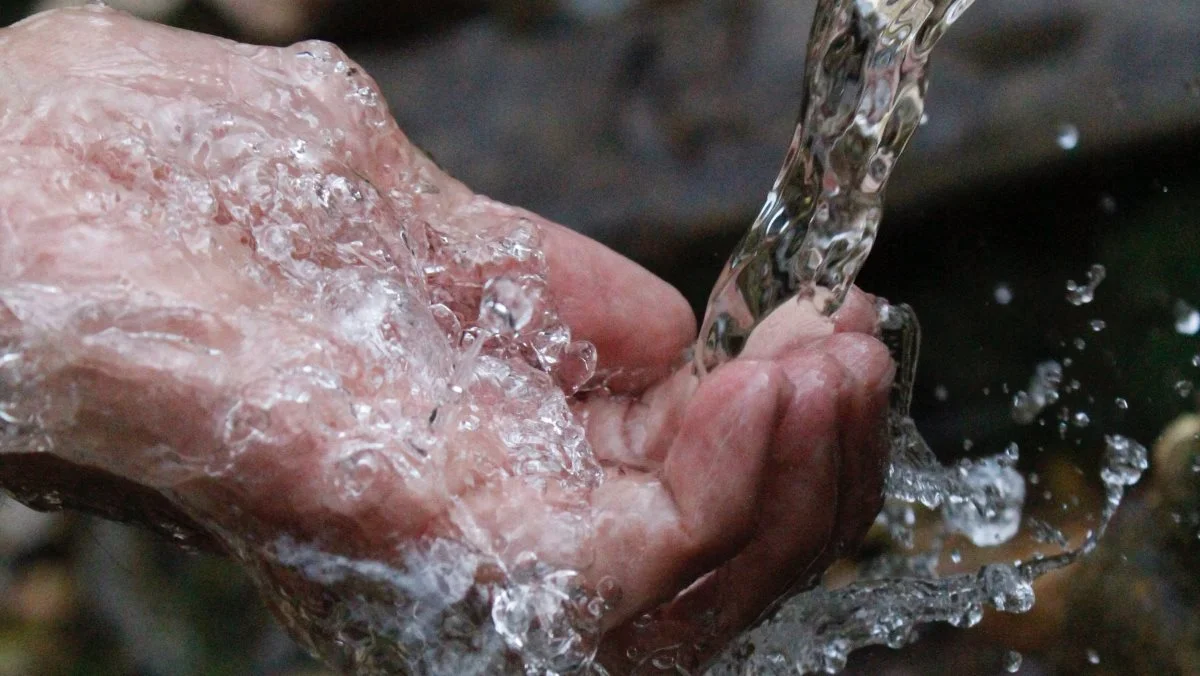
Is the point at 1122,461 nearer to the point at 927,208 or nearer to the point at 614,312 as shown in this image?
the point at 927,208

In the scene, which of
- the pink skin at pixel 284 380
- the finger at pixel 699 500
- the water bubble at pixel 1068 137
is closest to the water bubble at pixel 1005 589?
the pink skin at pixel 284 380

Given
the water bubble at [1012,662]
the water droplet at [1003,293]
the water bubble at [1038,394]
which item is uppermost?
the water droplet at [1003,293]

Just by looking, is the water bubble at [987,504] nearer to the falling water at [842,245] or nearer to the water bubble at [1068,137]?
the falling water at [842,245]

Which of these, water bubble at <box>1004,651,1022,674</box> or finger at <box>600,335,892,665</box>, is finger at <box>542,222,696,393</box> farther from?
water bubble at <box>1004,651,1022,674</box>

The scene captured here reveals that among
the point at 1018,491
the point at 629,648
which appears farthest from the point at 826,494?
the point at 1018,491

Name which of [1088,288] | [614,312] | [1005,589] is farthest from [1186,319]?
[614,312]

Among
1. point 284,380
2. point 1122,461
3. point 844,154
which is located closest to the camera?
point 284,380
